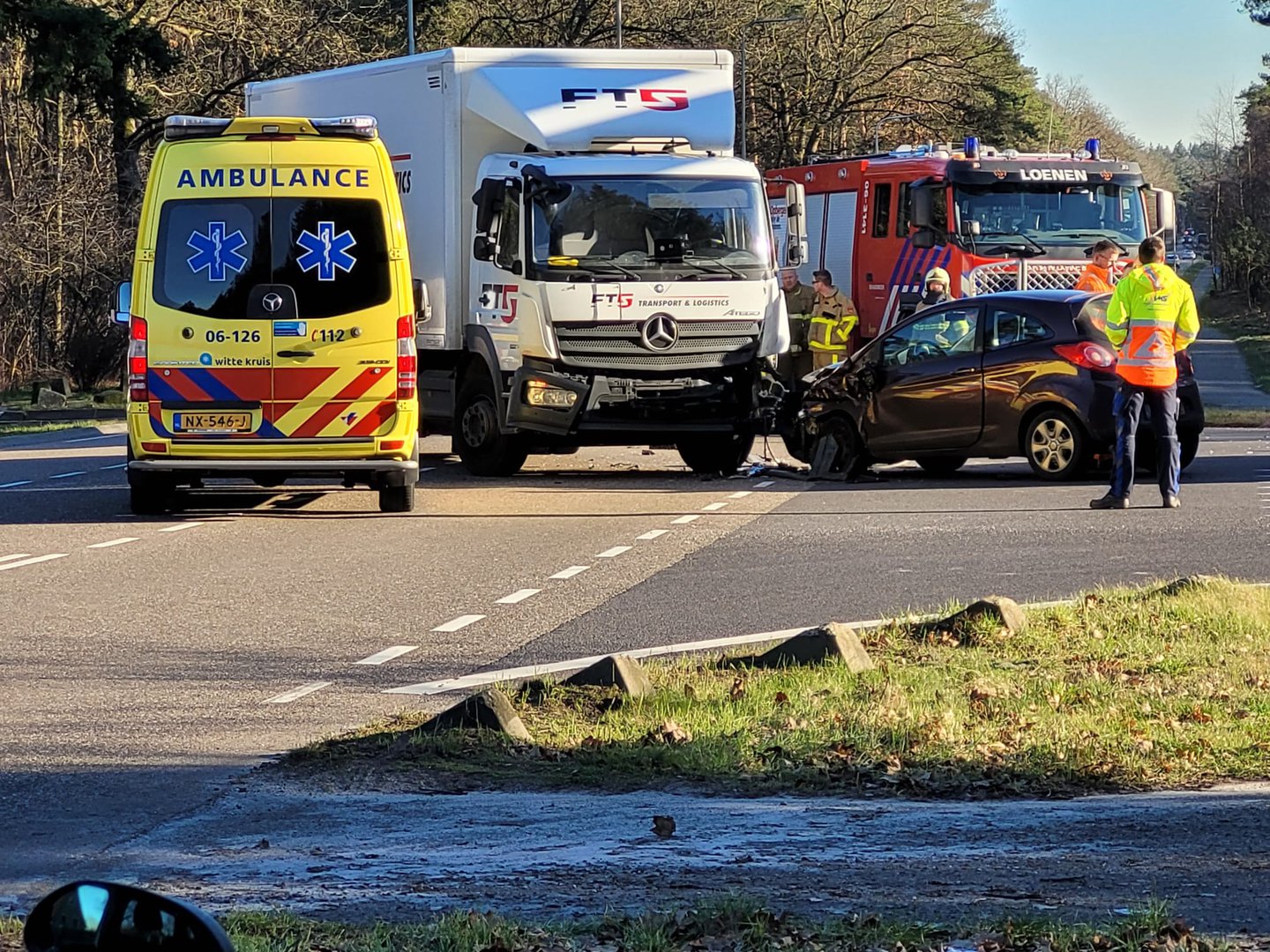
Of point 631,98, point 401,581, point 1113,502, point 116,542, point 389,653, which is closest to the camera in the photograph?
point 389,653

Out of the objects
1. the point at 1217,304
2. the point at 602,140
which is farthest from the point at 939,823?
the point at 1217,304

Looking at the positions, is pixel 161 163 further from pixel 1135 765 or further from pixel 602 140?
pixel 1135 765

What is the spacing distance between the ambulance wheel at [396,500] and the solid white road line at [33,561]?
332 cm

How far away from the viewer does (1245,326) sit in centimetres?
7419

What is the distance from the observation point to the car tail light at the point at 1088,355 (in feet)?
59.0

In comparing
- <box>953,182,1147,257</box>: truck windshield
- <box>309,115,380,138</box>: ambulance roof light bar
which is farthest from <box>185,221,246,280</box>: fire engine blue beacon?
<box>953,182,1147,257</box>: truck windshield

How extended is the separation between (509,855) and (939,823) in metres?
1.32

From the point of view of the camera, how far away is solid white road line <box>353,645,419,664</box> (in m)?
9.79

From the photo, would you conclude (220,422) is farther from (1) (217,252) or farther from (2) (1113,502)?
(2) (1113,502)

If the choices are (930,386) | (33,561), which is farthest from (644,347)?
(33,561)

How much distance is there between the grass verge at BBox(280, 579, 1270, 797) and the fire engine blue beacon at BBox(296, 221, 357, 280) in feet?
24.6

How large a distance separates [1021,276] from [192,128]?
12.6 metres

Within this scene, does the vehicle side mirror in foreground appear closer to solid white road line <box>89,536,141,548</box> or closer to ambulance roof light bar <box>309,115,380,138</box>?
solid white road line <box>89,536,141,548</box>

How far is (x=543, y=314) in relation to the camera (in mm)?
18484
